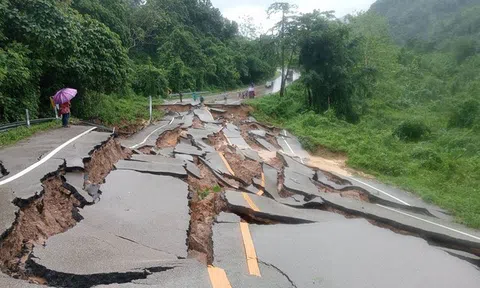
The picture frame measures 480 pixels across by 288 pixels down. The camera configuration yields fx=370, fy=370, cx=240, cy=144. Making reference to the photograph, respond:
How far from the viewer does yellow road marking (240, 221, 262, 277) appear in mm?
4127

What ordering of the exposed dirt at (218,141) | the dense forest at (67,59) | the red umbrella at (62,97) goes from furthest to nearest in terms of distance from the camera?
the exposed dirt at (218,141)
the dense forest at (67,59)
the red umbrella at (62,97)

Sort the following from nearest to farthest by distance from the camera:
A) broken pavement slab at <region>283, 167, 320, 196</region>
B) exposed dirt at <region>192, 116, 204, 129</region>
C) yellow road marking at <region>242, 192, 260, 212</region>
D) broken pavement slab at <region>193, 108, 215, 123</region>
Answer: yellow road marking at <region>242, 192, 260, 212</region> → broken pavement slab at <region>283, 167, 320, 196</region> → exposed dirt at <region>192, 116, 204, 129</region> → broken pavement slab at <region>193, 108, 215, 123</region>

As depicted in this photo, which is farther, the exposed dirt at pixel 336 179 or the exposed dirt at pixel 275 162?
the exposed dirt at pixel 275 162

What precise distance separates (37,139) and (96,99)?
29.5ft

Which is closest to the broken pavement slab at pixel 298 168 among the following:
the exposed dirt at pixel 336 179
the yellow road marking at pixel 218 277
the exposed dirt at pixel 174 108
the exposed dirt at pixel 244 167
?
the exposed dirt at pixel 336 179

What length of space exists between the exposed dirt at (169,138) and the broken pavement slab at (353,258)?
930 cm

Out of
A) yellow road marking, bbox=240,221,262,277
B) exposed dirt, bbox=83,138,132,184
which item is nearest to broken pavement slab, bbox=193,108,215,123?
exposed dirt, bbox=83,138,132,184

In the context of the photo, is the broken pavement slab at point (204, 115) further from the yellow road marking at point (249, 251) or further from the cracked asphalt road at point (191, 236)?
the yellow road marking at point (249, 251)

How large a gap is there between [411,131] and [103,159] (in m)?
18.2

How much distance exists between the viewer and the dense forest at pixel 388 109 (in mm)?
14094

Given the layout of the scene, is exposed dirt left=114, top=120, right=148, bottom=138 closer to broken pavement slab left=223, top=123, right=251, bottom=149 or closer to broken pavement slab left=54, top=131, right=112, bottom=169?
broken pavement slab left=223, top=123, right=251, bottom=149

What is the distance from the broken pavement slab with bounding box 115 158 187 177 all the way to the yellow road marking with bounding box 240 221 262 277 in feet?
8.68

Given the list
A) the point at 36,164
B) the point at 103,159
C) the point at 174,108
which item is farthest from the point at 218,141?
the point at 174,108

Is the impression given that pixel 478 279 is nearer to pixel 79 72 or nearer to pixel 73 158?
pixel 73 158
